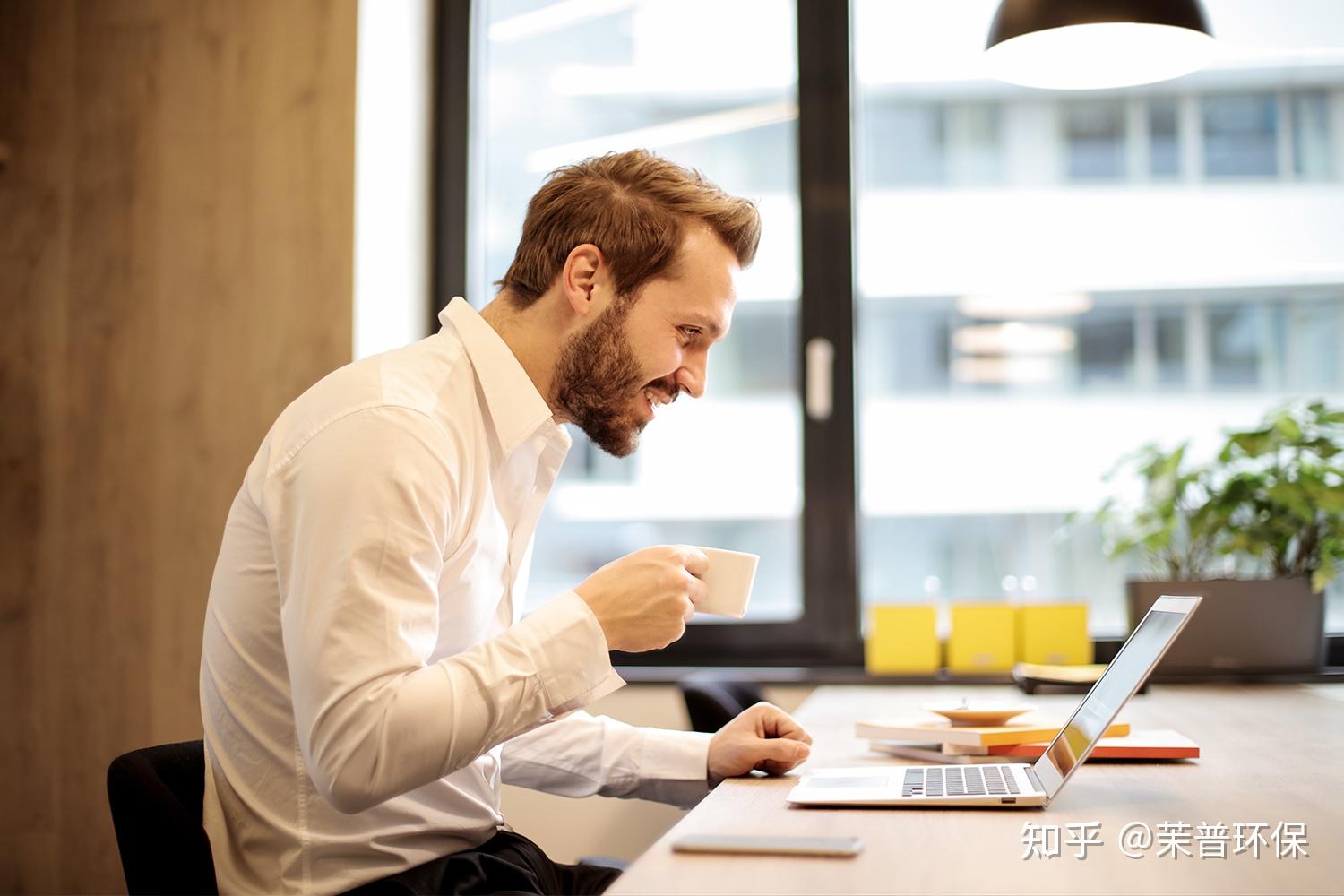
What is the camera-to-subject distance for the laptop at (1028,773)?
1.16m

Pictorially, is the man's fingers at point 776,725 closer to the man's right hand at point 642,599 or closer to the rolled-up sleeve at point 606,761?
the rolled-up sleeve at point 606,761

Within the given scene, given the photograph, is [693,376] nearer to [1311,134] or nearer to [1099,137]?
[1099,137]

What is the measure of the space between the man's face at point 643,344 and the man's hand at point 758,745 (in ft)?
1.32

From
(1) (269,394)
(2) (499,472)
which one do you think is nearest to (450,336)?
(2) (499,472)

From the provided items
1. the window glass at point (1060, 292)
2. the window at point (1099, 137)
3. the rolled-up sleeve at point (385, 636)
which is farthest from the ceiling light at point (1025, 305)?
the rolled-up sleeve at point (385, 636)

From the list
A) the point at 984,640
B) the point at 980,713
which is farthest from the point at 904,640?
the point at 980,713

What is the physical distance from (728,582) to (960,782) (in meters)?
0.33

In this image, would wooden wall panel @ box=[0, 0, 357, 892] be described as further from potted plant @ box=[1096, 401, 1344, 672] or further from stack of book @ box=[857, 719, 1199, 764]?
potted plant @ box=[1096, 401, 1344, 672]

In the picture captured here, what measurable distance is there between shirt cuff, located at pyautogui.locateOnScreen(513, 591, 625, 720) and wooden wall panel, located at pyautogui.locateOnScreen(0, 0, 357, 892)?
1738 millimetres

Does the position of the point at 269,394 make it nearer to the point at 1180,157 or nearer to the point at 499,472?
the point at 499,472


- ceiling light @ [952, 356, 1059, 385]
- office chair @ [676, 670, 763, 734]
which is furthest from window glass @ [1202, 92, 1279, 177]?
office chair @ [676, 670, 763, 734]

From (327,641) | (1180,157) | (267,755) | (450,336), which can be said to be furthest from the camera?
(1180,157)

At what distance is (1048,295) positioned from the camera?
3.05 metres

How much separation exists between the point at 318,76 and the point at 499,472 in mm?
1759
